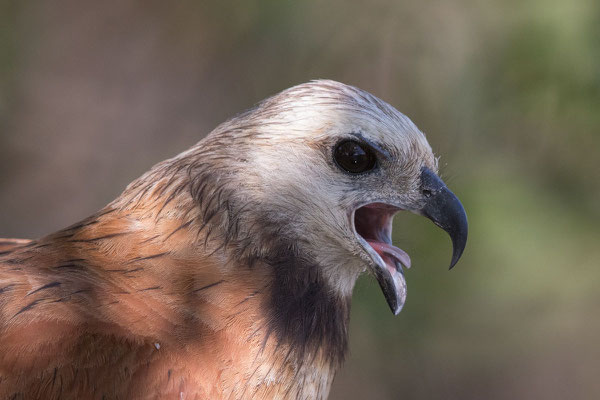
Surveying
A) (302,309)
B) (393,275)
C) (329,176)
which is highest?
(329,176)

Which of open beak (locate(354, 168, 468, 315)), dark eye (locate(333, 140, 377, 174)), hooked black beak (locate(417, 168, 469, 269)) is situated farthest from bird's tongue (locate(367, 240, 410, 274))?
dark eye (locate(333, 140, 377, 174))

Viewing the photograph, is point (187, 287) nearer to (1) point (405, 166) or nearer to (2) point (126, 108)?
(1) point (405, 166)

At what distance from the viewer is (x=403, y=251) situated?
2893 mm

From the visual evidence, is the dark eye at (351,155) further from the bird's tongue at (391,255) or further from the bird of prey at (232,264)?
the bird's tongue at (391,255)

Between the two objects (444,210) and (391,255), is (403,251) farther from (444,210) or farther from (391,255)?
(444,210)

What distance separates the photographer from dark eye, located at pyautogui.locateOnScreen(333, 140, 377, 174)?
2.76 meters

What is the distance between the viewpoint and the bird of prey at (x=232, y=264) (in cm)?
231

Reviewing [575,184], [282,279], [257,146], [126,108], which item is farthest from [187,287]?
[126,108]

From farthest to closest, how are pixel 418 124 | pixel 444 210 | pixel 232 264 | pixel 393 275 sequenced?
pixel 418 124 → pixel 444 210 → pixel 393 275 → pixel 232 264

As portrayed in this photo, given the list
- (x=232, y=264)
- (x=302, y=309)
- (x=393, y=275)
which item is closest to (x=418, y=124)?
(x=393, y=275)

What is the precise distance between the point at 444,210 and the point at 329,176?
49cm

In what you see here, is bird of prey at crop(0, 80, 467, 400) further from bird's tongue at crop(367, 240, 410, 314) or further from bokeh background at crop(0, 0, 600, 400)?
bokeh background at crop(0, 0, 600, 400)

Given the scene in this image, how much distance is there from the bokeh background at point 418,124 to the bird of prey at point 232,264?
2021 mm

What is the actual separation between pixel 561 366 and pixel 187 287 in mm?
5430
